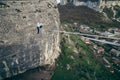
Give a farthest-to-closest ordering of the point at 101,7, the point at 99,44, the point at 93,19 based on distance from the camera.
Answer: the point at 101,7, the point at 93,19, the point at 99,44

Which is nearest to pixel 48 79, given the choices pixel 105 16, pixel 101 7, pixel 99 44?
pixel 99 44

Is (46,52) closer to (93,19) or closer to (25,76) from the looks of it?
(25,76)

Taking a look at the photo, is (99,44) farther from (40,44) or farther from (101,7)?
(101,7)

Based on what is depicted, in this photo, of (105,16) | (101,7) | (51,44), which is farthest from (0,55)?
(101,7)

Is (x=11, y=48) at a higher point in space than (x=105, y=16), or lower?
higher

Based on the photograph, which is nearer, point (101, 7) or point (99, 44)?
point (99, 44)

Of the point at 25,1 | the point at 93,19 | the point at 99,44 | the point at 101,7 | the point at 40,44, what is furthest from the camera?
the point at 101,7

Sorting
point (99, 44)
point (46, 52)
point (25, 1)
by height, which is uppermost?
point (25, 1)
